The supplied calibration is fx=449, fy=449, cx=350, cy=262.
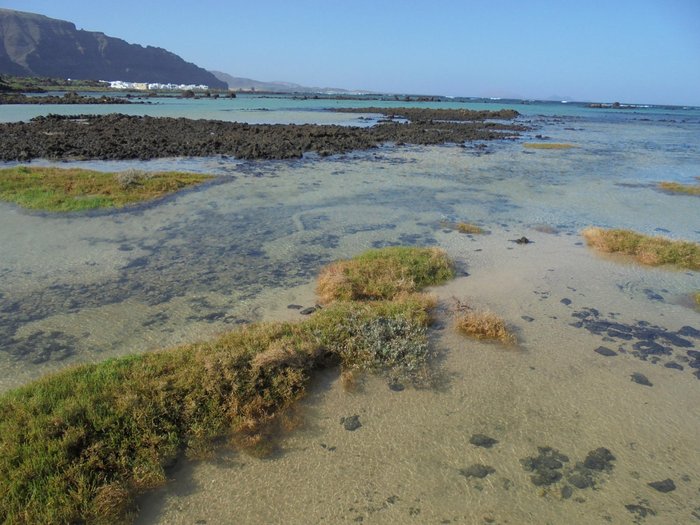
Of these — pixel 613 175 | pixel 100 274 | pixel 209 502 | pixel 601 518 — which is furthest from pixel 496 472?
pixel 613 175

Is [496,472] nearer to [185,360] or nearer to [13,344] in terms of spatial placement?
[185,360]

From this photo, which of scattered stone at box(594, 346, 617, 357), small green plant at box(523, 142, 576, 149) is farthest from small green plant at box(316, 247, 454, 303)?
small green plant at box(523, 142, 576, 149)

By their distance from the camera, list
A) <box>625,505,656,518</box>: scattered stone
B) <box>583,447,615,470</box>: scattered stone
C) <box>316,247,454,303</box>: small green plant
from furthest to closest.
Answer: <box>316,247,454,303</box>: small green plant
<box>583,447,615,470</box>: scattered stone
<box>625,505,656,518</box>: scattered stone

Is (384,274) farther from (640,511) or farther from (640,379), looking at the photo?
(640,511)

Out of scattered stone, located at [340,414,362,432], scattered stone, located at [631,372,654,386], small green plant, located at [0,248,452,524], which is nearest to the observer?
small green plant, located at [0,248,452,524]

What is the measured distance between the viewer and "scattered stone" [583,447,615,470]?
575 centimetres

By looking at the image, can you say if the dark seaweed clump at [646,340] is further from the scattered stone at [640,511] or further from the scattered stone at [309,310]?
the scattered stone at [309,310]

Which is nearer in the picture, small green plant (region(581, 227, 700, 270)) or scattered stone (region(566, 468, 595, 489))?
scattered stone (region(566, 468, 595, 489))

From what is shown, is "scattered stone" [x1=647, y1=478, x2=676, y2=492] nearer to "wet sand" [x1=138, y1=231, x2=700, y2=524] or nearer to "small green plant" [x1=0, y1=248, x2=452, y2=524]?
"wet sand" [x1=138, y1=231, x2=700, y2=524]

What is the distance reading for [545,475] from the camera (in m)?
5.60

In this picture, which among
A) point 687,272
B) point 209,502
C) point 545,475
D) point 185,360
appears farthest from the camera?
point 687,272

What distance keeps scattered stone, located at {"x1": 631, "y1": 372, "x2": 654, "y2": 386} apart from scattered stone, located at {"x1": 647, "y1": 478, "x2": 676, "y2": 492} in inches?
91.6

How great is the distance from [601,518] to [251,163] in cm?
2871

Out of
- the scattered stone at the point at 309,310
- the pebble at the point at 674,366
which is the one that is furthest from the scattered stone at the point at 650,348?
the scattered stone at the point at 309,310
